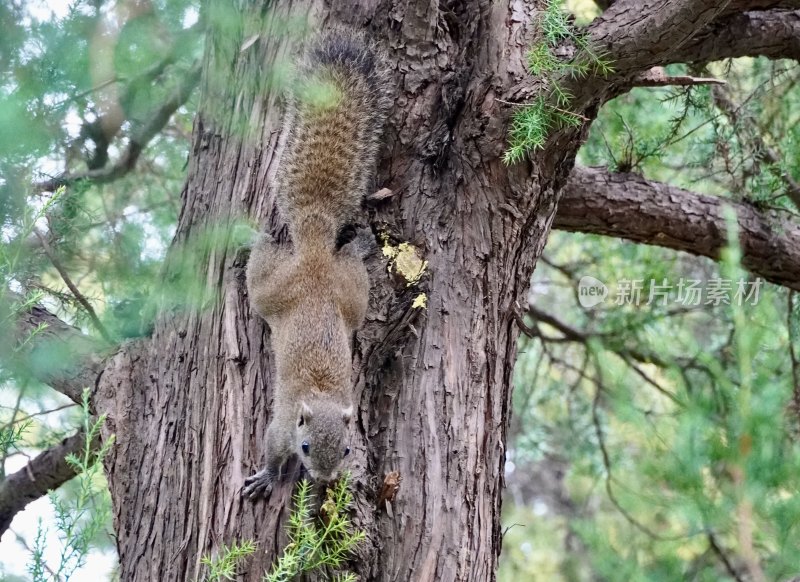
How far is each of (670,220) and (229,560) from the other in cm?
236

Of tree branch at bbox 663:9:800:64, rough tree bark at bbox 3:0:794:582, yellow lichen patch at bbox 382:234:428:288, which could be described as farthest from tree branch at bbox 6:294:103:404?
tree branch at bbox 663:9:800:64

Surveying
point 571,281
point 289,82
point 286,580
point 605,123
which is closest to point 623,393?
point 286,580

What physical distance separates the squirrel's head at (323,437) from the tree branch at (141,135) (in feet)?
2.95

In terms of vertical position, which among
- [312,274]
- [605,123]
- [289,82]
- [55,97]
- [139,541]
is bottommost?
[139,541]

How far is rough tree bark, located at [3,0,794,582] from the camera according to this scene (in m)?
2.14

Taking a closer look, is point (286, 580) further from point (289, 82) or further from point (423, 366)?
point (289, 82)

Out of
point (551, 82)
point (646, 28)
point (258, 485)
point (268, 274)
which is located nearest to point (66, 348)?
point (268, 274)

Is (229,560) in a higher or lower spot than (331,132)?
lower

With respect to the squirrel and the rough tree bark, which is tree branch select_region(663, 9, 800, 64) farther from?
the squirrel

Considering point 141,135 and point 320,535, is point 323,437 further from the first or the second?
point 141,135

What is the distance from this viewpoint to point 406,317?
2242mm

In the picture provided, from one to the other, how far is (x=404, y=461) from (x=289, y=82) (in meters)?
1.09

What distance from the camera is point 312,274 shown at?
2512 mm

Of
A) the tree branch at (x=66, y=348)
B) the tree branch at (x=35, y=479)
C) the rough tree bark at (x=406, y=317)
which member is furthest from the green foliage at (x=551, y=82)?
the tree branch at (x=35, y=479)
